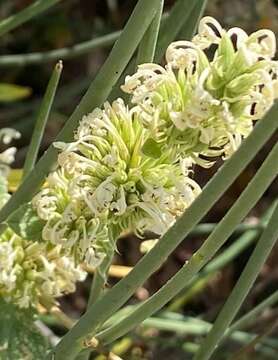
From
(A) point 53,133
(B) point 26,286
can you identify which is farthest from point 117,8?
(B) point 26,286

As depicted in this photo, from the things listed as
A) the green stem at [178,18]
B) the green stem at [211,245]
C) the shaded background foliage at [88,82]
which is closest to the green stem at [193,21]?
the green stem at [178,18]

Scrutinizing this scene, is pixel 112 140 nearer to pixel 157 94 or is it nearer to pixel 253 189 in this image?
pixel 157 94

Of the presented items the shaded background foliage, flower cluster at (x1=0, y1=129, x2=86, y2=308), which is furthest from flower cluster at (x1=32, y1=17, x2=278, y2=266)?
the shaded background foliage

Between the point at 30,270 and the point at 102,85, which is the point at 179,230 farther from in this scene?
the point at 30,270

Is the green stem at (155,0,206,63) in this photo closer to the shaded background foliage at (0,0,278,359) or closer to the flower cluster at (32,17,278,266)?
the flower cluster at (32,17,278,266)

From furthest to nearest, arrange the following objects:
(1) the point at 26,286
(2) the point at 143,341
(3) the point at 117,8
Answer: (3) the point at 117,8 → (2) the point at 143,341 → (1) the point at 26,286

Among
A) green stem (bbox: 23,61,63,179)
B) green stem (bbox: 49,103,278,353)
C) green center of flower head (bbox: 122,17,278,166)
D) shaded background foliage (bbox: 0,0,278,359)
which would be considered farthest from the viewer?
shaded background foliage (bbox: 0,0,278,359)
